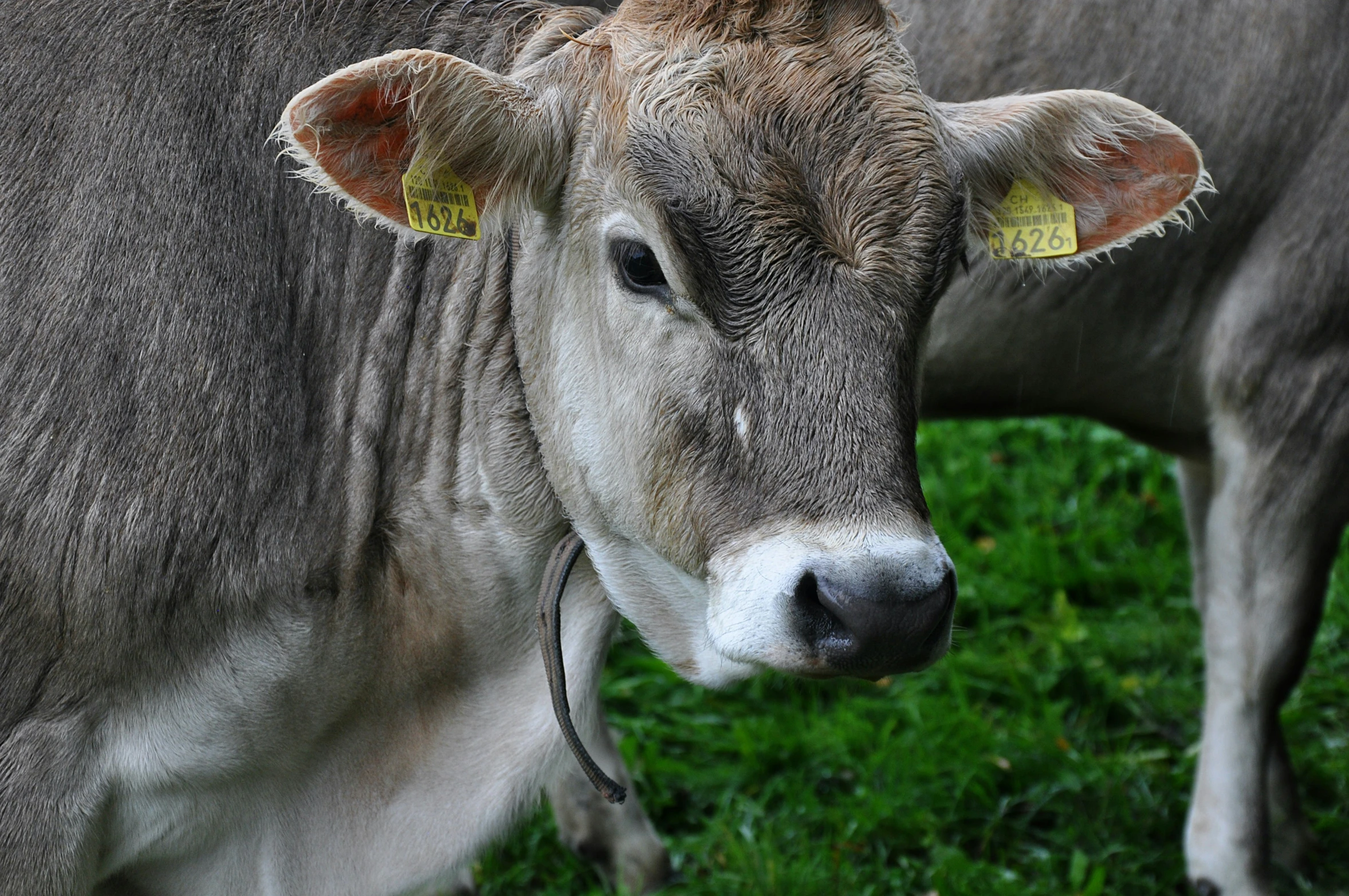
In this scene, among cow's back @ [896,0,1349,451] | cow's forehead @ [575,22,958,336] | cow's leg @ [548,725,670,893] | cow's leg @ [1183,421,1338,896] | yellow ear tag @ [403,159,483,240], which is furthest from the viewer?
cow's leg @ [548,725,670,893]

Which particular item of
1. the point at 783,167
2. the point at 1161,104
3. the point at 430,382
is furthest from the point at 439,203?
the point at 1161,104

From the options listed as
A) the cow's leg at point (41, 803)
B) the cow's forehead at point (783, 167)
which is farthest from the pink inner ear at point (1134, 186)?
the cow's leg at point (41, 803)

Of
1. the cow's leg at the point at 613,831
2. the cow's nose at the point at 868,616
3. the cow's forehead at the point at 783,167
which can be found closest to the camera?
the cow's nose at the point at 868,616

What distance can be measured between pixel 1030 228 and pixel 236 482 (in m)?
1.61

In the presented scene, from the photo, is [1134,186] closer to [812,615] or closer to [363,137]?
[812,615]

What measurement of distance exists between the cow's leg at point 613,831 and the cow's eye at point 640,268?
1.90 metres

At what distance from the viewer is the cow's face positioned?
225 centimetres

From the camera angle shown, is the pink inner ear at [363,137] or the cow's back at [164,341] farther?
the cow's back at [164,341]

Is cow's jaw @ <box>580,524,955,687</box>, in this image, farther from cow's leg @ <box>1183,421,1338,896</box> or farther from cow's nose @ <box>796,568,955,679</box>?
cow's leg @ <box>1183,421,1338,896</box>

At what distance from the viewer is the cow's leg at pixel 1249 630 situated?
3.78 meters

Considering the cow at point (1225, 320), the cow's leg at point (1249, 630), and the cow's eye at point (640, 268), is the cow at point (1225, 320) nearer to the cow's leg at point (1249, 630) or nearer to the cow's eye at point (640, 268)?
the cow's leg at point (1249, 630)

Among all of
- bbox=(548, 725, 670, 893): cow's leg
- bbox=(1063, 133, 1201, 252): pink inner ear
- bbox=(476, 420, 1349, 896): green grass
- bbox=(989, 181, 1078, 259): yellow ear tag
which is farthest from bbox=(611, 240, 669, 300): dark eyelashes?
bbox=(476, 420, 1349, 896): green grass

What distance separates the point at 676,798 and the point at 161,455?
2390 millimetres

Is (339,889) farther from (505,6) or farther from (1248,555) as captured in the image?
(1248,555)
